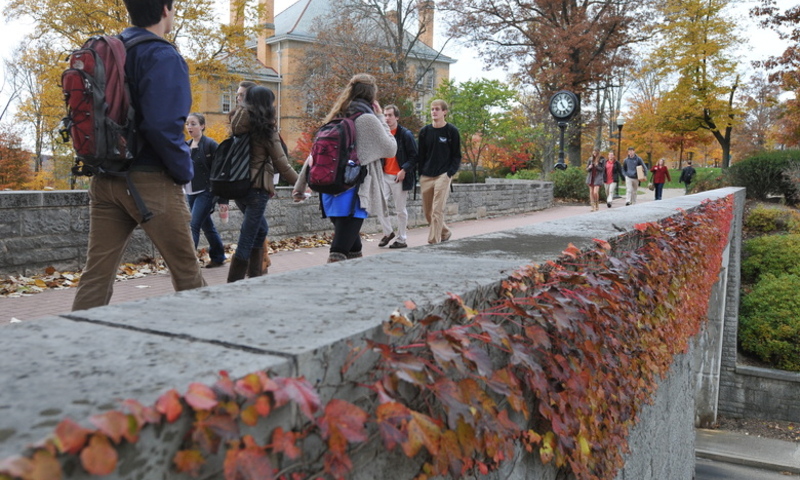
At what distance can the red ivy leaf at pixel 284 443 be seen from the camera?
4.04 ft

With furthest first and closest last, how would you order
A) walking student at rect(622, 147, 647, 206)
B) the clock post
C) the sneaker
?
1. walking student at rect(622, 147, 647, 206)
2. the clock post
3. the sneaker

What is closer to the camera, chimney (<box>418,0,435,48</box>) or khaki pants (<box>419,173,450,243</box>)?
khaki pants (<box>419,173,450,243</box>)

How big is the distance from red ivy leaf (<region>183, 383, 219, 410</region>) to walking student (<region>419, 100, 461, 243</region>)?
8045 millimetres

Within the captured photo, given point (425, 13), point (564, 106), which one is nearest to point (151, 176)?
point (564, 106)

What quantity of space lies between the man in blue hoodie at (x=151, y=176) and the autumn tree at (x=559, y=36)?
31.7 metres

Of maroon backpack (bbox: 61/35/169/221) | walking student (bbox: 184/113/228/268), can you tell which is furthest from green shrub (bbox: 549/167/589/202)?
maroon backpack (bbox: 61/35/169/221)

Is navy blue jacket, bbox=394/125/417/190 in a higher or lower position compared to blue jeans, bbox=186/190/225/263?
higher

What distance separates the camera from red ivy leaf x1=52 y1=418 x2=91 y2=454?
0.91 meters

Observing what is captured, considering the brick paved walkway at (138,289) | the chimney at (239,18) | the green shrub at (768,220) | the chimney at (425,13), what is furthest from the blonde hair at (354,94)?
the chimney at (425,13)

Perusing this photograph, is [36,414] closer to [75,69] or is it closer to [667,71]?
[75,69]

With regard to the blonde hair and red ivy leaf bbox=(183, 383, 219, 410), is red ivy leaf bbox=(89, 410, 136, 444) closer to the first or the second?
red ivy leaf bbox=(183, 383, 219, 410)

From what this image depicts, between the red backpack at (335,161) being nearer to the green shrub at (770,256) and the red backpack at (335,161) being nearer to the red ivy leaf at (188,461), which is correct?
the red ivy leaf at (188,461)

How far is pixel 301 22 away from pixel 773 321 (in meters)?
38.3

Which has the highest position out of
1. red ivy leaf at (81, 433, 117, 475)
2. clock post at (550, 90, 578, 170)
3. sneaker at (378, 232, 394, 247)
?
clock post at (550, 90, 578, 170)
